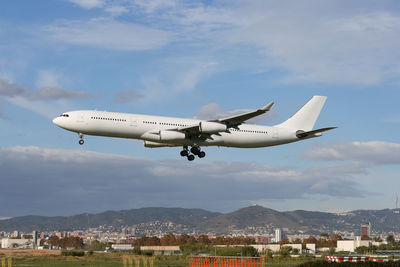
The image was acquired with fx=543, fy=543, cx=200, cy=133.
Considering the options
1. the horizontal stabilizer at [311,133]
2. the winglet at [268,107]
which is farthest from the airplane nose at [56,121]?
the horizontal stabilizer at [311,133]

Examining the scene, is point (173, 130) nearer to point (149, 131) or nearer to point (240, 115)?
point (149, 131)

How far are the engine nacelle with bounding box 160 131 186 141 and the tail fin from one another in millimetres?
14410

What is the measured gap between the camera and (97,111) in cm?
5222

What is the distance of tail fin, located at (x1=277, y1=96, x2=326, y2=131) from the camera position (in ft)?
210

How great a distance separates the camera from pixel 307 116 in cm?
6600

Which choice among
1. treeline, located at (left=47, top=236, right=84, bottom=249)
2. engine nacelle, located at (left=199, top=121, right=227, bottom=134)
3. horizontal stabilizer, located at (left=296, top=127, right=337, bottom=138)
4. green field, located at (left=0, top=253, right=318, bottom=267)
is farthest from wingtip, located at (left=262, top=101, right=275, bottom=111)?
treeline, located at (left=47, top=236, right=84, bottom=249)

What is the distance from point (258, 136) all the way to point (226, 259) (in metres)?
26.3

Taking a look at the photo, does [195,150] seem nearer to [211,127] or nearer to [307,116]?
[211,127]

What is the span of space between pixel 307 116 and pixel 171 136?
802 inches

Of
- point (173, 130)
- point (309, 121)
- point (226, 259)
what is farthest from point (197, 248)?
point (226, 259)

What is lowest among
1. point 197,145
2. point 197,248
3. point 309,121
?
point 197,248

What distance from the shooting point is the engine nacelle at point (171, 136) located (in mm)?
53031

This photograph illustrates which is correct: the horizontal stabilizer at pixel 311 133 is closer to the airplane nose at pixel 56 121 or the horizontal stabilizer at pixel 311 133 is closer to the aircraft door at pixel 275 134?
the aircraft door at pixel 275 134

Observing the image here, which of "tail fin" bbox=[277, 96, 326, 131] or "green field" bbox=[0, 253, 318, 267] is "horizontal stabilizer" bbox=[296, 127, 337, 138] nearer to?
"tail fin" bbox=[277, 96, 326, 131]
